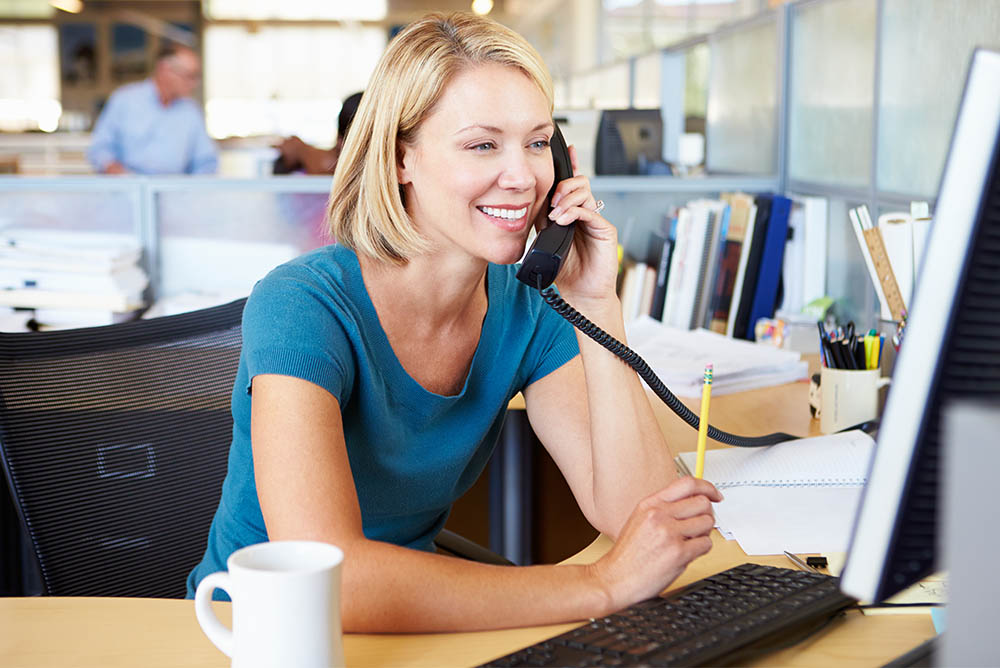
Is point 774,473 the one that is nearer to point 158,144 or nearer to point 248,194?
point 248,194

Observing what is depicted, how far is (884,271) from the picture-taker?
1.52m

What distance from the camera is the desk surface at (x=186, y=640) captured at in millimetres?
749

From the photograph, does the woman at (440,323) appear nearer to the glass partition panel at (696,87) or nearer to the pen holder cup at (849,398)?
the pen holder cup at (849,398)

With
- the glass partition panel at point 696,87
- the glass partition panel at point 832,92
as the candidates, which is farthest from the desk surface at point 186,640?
the glass partition panel at point 696,87

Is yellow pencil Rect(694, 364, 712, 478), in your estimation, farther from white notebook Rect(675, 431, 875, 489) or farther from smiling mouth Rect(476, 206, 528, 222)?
smiling mouth Rect(476, 206, 528, 222)

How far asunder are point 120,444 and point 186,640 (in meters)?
0.54

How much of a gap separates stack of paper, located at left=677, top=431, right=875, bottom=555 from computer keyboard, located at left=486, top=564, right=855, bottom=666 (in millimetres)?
145

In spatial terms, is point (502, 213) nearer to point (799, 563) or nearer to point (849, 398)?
point (799, 563)

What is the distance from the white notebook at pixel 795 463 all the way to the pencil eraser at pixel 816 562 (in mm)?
222

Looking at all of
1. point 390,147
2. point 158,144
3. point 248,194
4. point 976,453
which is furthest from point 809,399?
point 158,144

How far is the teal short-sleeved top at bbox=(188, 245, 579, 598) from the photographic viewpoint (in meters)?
1.00

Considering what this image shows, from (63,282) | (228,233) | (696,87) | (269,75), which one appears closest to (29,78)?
(269,75)

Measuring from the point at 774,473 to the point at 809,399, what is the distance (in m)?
0.48

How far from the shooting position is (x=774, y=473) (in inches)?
47.0
